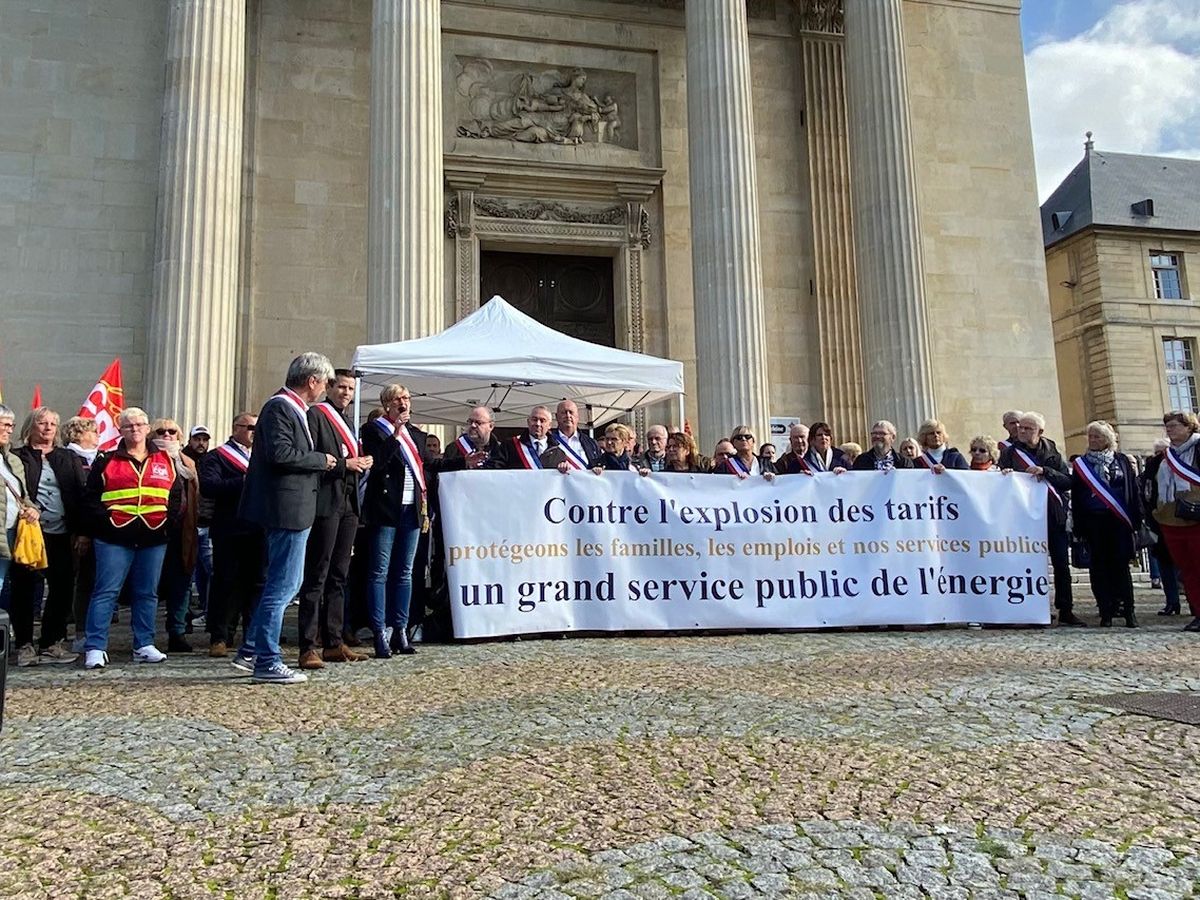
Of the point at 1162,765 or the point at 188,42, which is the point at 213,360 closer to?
the point at 188,42

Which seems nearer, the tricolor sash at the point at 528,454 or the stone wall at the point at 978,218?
the tricolor sash at the point at 528,454

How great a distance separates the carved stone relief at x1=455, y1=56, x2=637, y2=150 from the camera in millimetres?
15562

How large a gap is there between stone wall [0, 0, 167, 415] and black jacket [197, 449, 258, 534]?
7.80 metres

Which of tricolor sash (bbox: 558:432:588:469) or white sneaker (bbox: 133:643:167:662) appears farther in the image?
tricolor sash (bbox: 558:432:588:469)

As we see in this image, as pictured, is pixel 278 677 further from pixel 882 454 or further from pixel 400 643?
pixel 882 454

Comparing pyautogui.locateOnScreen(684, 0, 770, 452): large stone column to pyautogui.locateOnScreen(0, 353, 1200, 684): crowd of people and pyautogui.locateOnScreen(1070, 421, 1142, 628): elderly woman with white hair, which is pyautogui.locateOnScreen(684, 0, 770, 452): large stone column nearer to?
pyautogui.locateOnScreen(0, 353, 1200, 684): crowd of people

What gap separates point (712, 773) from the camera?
3111mm

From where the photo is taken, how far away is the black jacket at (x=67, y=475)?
6.17 metres

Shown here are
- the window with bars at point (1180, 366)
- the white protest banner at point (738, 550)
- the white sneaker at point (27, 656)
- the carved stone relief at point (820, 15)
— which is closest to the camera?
the white sneaker at point (27, 656)

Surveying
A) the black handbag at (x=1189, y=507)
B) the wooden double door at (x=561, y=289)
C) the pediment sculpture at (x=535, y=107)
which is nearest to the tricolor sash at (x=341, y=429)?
the black handbag at (x=1189, y=507)

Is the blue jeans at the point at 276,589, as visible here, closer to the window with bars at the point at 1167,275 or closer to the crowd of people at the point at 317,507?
the crowd of people at the point at 317,507

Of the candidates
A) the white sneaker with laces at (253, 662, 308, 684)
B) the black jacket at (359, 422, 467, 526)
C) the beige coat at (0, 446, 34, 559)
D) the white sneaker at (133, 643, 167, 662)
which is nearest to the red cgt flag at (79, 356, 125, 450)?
the beige coat at (0, 446, 34, 559)

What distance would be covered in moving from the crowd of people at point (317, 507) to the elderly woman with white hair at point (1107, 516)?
0.05 feet

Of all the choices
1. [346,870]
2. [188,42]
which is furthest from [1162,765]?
[188,42]
